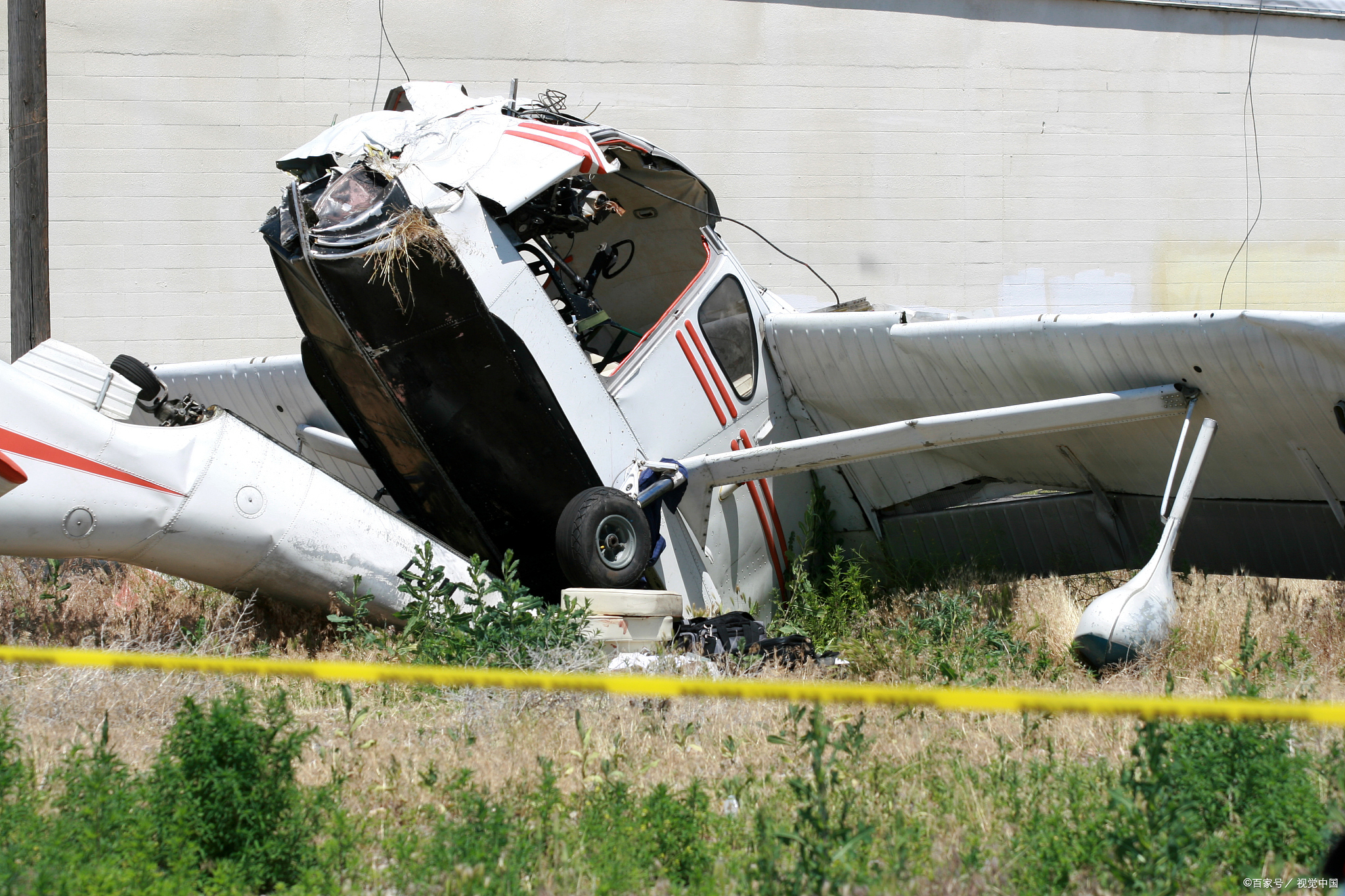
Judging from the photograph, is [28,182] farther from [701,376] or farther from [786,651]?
[786,651]

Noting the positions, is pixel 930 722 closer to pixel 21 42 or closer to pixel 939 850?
pixel 939 850

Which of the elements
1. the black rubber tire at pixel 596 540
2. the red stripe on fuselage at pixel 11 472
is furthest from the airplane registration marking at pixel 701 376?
the red stripe on fuselage at pixel 11 472

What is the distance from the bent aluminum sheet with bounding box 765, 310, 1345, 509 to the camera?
21.0 feet

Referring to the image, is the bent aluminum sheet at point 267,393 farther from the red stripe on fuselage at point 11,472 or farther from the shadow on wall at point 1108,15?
the shadow on wall at point 1108,15

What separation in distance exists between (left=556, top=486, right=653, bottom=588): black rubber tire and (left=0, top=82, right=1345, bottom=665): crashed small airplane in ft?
0.05

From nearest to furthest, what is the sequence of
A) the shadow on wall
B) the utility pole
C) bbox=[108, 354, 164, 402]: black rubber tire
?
bbox=[108, 354, 164, 402]: black rubber tire
the utility pole
the shadow on wall

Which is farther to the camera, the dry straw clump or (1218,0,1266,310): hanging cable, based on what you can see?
(1218,0,1266,310): hanging cable

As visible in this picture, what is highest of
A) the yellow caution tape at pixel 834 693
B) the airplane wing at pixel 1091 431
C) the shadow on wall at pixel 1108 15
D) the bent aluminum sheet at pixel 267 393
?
the shadow on wall at pixel 1108 15

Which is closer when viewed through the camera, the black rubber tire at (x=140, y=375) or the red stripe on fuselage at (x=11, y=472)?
the red stripe on fuselage at (x=11, y=472)

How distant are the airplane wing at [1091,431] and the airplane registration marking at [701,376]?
0.77 m

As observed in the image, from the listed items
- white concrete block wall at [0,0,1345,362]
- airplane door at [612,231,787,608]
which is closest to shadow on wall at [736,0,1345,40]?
white concrete block wall at [0,0,1345,362]

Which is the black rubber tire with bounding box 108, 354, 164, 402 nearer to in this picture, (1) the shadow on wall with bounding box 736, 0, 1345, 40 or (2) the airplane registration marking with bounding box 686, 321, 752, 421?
(2) the airplane registration marking with bounding box 686, 321, 752, 421

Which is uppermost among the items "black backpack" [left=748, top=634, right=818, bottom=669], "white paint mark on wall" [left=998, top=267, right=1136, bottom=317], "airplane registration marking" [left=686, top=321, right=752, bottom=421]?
"white paint mark on wall" [left=998, top=267, right=1136, bottom=317]

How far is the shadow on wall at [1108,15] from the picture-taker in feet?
45.5
